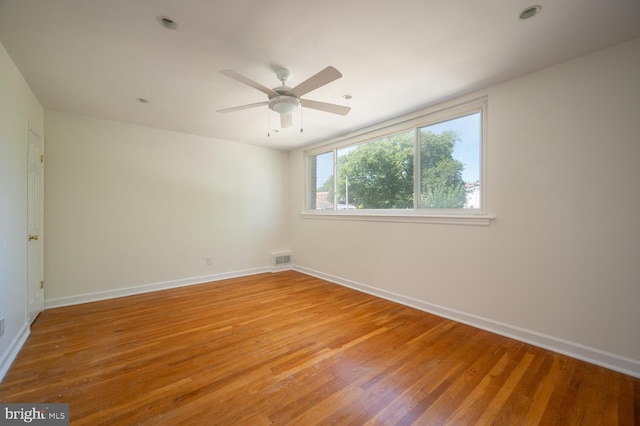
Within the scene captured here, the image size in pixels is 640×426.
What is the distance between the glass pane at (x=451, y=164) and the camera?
9.69 feet

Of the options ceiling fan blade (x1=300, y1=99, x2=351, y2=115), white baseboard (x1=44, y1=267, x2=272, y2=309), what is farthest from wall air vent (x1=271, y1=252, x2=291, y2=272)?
ceiling fan blade (x1=300, y1=99, x2=351, y2=115)

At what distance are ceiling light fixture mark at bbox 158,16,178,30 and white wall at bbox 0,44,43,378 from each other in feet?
4.55

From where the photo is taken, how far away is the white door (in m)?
2.77

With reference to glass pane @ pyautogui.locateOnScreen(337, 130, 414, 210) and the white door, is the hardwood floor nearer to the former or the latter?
the white door

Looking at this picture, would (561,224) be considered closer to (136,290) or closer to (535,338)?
(535,338)

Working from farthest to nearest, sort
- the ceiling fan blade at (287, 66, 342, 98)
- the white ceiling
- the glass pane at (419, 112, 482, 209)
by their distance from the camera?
the glass pane at (419, 112, 482, 209), the ceiling fan blade at (287, 66, 342, 98), the white ceiling

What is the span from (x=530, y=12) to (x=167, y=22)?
2.46m

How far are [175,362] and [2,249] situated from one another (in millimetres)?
1609

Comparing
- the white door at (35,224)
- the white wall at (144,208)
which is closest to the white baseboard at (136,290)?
the white wall at (144,208)

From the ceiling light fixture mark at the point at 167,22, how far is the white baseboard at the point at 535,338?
3650 mm

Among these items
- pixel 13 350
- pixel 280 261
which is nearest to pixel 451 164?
pixel 280 261

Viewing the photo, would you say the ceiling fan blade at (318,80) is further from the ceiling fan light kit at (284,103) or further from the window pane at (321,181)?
the window pane at (321,181)

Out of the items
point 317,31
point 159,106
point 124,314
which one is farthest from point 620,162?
point 124,314

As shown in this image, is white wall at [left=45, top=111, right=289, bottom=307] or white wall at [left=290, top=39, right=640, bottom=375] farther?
white wall at [left=45, top=111, right=289, bottom=307]
